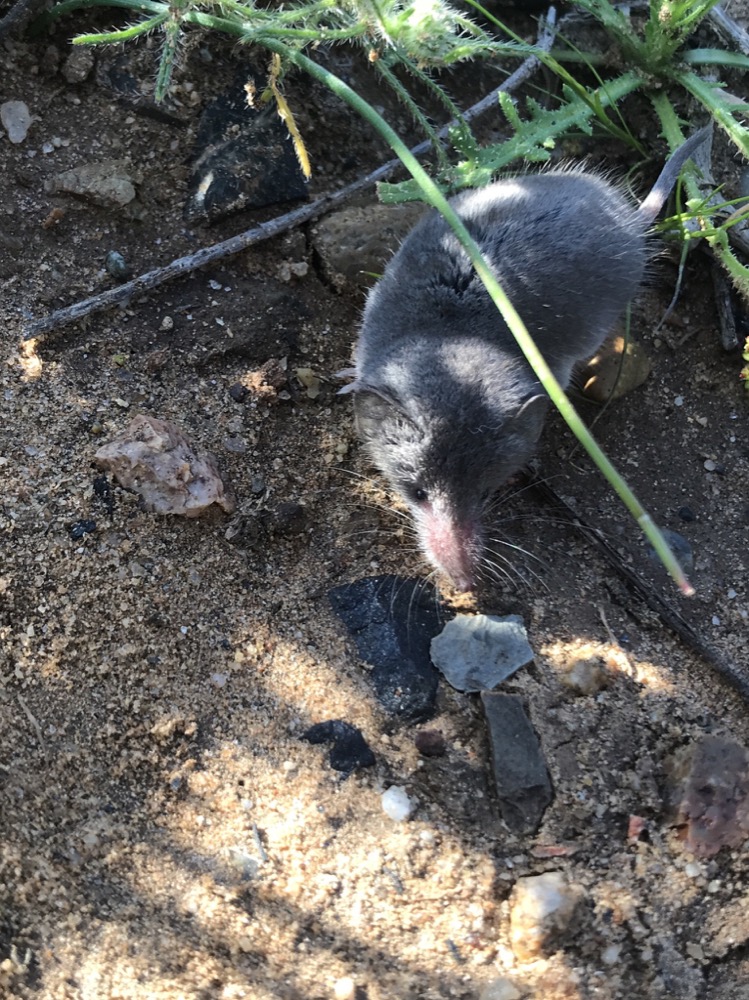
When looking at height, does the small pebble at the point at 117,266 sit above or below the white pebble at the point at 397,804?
above

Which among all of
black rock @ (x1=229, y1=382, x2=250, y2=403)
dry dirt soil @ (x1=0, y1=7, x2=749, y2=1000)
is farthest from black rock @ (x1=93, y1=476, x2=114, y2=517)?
black rock @ (x1=229, y1=382, x2=250, y2=403)

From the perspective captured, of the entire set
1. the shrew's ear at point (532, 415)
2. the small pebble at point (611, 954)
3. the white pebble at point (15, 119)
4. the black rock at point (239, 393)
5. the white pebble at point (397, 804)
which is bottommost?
the white pebble at point (397, 804)

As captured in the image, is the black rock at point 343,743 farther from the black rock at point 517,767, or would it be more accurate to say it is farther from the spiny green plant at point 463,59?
the spiny green plant at point 463,59

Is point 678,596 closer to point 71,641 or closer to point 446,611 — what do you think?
point 446,611

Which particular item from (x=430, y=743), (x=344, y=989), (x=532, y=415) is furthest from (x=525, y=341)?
(x=344, y=989)

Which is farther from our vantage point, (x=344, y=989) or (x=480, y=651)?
(x=480, y=651)

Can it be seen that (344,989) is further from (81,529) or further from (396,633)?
(81,529)

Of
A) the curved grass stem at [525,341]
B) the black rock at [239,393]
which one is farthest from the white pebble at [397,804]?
the black rock at [239,393]
